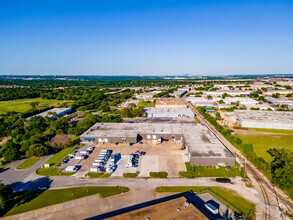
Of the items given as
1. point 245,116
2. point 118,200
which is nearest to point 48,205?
point 118,200

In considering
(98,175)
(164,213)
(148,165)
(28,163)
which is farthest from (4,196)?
(148,165)

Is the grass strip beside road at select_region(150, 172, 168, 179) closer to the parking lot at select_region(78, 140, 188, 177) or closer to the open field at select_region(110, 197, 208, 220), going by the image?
the parking lot at select_region(78, 140, 188, 177)

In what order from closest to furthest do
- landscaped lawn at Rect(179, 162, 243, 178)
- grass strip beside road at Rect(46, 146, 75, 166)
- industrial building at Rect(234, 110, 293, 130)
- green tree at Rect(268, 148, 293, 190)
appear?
green tree at Rect(268, 148, 293, 190) → landscaped lawn at Rect(179, 162, 243, 178) → grass strip beside road at Rect(46, 146, 75, 166) → industrial building at Rect(234, 110, 293, 130)

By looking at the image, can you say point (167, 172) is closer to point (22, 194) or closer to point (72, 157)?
point (72, 157)

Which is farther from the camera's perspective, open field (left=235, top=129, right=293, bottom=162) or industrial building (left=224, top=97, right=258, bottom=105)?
industrial building (left=224, top=97, right=258, bottom=105)

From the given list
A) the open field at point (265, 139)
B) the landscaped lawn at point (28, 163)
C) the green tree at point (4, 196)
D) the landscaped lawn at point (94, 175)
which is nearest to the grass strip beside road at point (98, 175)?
the landscaped lawn at point (94, 175)

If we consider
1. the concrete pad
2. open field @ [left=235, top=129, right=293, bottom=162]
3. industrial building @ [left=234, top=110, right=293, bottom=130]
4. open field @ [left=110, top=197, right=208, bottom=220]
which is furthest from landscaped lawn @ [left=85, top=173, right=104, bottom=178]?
industrial building @ [left=234, top=110, right=293, bottom=130]

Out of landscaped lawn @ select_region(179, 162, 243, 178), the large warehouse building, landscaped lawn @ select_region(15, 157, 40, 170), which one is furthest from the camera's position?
landscaped lawn @ select_region(15, 157, 40, 170)

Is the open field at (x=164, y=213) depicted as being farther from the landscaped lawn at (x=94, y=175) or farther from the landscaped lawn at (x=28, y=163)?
the landscaped lawn at (x=28, y=163)
